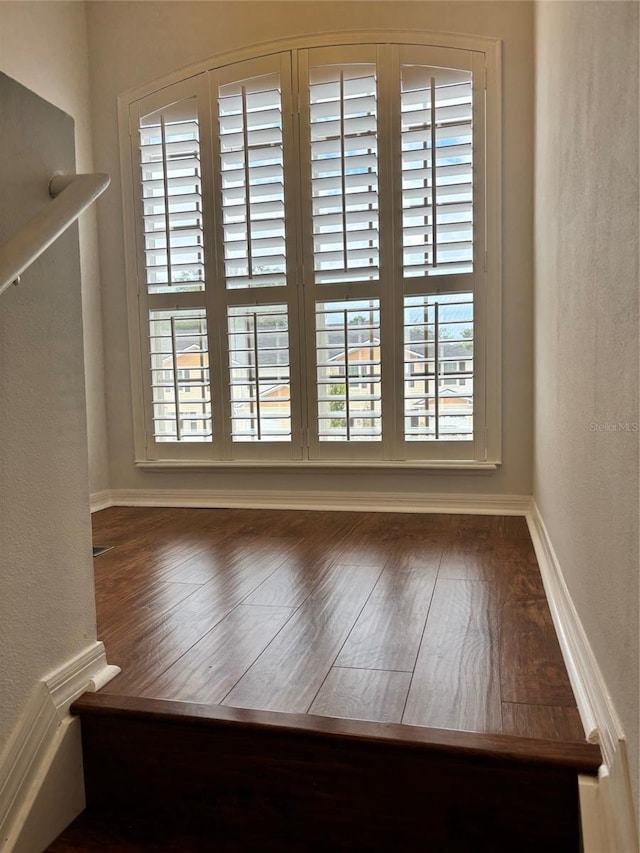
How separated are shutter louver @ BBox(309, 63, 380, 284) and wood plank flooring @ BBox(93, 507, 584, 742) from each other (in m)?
1.31

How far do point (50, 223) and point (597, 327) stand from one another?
101cm

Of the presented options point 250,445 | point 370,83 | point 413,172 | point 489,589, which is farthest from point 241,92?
point 489,589

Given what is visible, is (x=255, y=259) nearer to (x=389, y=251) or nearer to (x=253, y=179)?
(x=253, y=179)

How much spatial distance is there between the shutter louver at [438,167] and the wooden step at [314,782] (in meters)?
2.29

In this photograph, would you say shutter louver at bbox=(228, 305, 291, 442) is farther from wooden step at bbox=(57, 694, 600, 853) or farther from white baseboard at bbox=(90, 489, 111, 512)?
wooden step at bbox=(57, 694, 600, 853)

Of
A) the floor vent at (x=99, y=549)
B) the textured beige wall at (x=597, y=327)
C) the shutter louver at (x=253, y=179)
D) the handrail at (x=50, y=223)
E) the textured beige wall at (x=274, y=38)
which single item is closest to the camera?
the textured beige wall at (x=597, y=327)

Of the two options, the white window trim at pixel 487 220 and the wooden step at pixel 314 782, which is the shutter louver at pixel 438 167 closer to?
the white window trim at pixel 487 220

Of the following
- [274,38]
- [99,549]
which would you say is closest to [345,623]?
[99,549]

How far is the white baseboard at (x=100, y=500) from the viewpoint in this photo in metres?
3.25

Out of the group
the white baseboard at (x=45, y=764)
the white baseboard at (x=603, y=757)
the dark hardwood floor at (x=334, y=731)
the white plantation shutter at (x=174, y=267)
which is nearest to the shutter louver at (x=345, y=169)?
the white plantation shutter at (x=174, y=267)

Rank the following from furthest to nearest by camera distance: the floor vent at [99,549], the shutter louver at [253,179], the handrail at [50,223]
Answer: the shutter louver at [253,179] < the floor vent at [99,549] < the handrail at [50,223]

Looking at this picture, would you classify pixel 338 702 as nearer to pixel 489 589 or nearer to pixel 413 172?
pixel 489 589

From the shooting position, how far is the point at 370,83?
2.92m

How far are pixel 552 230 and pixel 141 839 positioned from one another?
1.96 m
